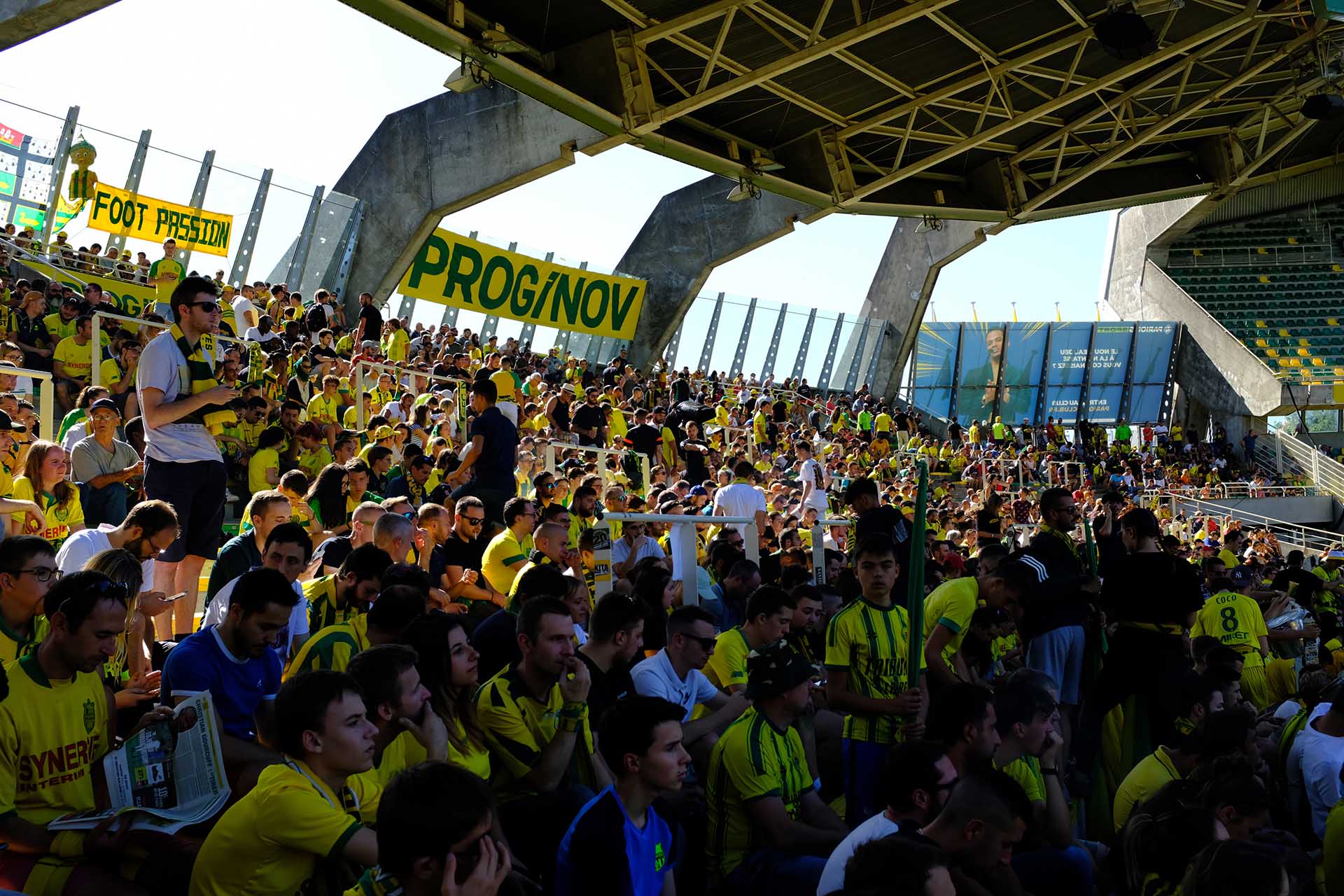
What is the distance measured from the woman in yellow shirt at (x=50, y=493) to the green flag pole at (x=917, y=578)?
4367 mm

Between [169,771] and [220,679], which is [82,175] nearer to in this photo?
[220,679]

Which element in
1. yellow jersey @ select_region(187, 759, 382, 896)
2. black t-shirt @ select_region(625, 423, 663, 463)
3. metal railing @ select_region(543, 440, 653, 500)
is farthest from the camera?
black t-shirt @ select_region(625, 423, 663, 463)

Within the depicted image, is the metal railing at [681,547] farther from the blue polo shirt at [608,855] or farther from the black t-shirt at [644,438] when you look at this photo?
the black t-shirt at [644,438]

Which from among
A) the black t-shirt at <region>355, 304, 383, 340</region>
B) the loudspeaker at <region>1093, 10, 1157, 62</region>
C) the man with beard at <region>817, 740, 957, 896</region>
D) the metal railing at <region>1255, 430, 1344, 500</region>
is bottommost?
the man with beard at <region>817, 740, 957, 896</region>

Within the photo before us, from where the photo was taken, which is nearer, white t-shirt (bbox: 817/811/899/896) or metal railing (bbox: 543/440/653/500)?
white t-shirt (bbox: 817/811/899/896)

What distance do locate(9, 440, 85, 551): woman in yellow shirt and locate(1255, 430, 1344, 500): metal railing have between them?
1332 inches

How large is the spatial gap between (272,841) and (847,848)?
5.31 ft

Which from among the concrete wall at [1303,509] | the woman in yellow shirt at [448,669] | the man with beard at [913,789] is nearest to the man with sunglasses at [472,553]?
the woman in yellow shirt at [448,669]

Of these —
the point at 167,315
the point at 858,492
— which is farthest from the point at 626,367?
the point at 858,492

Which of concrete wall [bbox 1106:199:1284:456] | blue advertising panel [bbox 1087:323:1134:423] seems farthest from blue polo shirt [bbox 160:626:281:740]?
blue advertising panel [bbox 1087:323:1134:423]

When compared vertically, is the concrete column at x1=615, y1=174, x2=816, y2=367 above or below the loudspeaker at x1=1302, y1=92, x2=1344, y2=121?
below

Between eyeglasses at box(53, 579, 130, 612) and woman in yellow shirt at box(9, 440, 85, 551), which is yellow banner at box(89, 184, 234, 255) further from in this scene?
eyeglasses at box(53, 579, 130, 612)

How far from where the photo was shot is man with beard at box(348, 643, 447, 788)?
354 centimetres

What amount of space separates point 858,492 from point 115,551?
4096 millimetres
